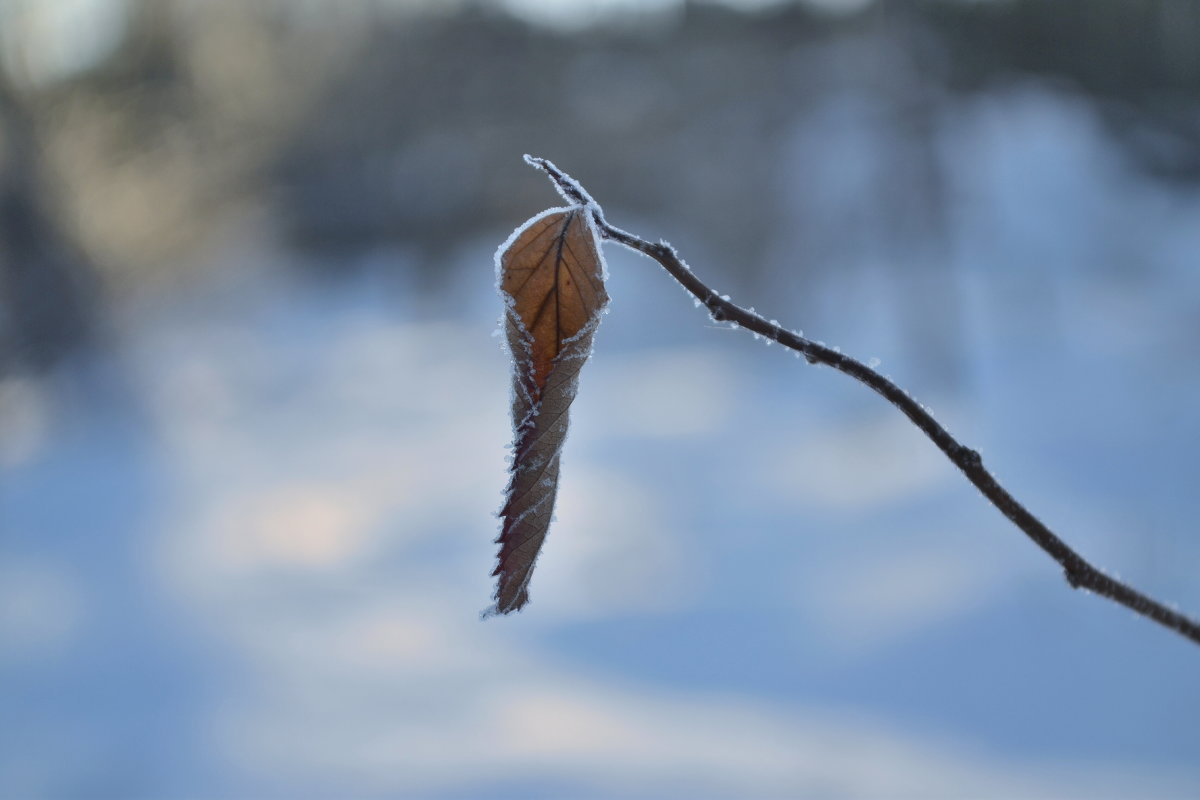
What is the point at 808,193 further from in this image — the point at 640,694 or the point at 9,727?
the point at 9,727

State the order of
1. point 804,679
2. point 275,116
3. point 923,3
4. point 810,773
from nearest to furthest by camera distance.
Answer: point 810,773
point 804,679
point 923,3
point 275,116

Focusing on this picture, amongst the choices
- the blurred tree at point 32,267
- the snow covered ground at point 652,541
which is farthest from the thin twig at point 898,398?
the blurred tree at point 32,267

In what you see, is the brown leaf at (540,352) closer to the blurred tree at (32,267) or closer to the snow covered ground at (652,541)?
the snow covered ground at (652,541)

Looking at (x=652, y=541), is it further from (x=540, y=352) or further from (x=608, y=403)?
(x=540, y=352)

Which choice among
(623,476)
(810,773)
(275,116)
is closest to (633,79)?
(275,116)

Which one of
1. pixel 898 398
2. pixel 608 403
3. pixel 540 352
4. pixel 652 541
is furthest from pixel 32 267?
pixel 898 398

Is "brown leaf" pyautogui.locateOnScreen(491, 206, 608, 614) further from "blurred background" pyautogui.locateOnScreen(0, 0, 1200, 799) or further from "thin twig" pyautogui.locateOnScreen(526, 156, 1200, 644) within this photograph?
"blurred background" pyautogui.locateOnScreen(0, 0, 1200, 799)

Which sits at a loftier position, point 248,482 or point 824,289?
point 824,289
